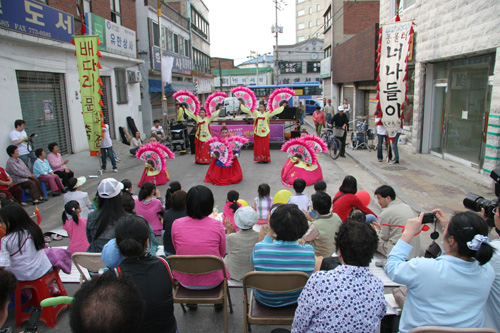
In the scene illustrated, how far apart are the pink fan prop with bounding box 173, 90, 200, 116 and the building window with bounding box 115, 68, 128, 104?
5.64 metres

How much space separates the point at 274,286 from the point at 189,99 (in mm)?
9268

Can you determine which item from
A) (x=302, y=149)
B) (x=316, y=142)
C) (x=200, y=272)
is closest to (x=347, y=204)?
(x=200, y=272)

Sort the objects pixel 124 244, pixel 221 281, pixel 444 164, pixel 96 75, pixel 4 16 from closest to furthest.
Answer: pixel 124 244, pixel 221 281, pixel 4 16, pixel 96 75, pixel 444 164

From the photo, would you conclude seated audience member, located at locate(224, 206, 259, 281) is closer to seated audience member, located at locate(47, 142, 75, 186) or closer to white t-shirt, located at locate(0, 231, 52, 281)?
white t-shirt, located at locate(0, 231, 52, 281)

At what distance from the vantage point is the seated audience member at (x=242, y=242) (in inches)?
136

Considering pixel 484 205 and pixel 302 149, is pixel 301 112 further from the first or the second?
pixel 484 205

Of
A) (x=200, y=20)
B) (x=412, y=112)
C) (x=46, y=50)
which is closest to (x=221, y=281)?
(x=46, y=50)

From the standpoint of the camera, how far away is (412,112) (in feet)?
41.9

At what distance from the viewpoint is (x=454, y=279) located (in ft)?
6.91

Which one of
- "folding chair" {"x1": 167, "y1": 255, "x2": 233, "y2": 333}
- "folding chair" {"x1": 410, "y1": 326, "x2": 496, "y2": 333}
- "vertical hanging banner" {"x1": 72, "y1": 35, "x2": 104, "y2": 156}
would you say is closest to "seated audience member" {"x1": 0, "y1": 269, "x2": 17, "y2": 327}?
"folding chair" {"x1": 167, "y1": 255, "x2": 233, "y2": 333}

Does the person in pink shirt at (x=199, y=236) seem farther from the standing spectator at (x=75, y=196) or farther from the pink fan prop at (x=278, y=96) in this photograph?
the pink fan prop at (x=278, y=96)

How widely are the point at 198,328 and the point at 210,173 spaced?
6123 millimetres

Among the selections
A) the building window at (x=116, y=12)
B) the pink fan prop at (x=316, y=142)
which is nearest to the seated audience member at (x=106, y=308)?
the pink fan prop at (x=316, y=142)

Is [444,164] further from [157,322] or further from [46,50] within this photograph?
[46,50]
